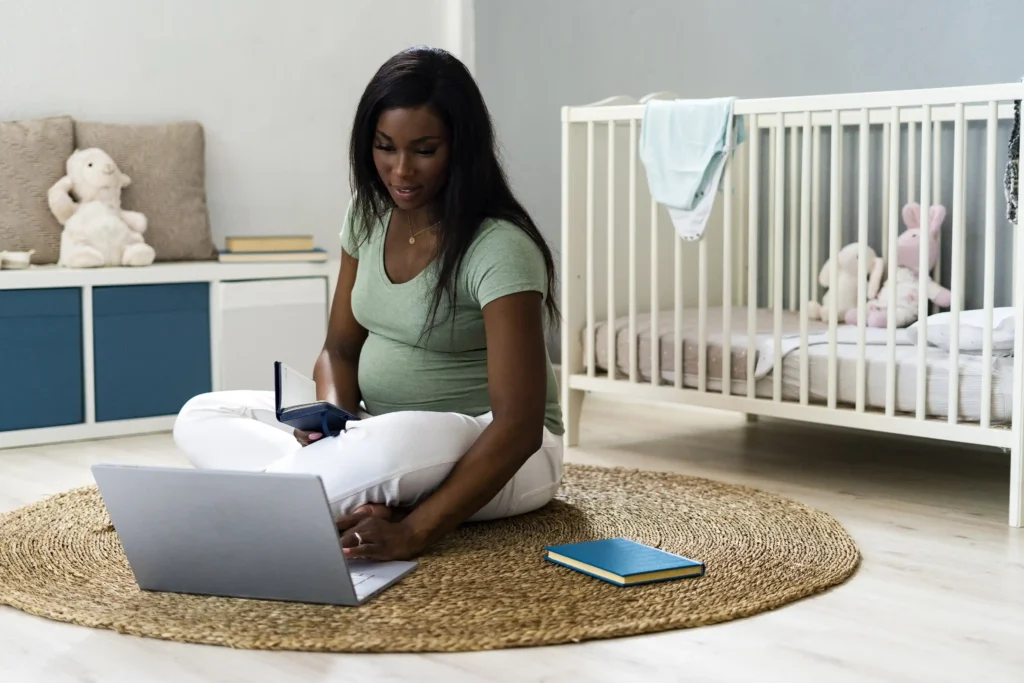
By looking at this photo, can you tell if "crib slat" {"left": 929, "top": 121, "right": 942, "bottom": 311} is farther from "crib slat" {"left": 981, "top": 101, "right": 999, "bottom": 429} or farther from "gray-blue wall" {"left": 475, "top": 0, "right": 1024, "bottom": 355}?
"crib slat" {"left": 981, "top": 101, "right": 999, "bottom": 429}

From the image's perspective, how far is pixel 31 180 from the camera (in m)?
3.19

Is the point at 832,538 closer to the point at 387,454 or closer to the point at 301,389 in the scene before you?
the point at 387,454

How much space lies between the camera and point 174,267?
3.19 m

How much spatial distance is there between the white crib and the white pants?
76 centimetres

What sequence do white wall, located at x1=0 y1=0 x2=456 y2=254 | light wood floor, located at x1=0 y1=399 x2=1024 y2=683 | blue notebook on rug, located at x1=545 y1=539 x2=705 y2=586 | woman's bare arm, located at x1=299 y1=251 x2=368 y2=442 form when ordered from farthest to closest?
white wall, located at x1=0 y1=0 x2=456 y2=254
woman's bare arm, located at x1=299 y1=251 x2=368 y2=442
blue notebook on rug, located at x1=545 y1=539 x2=705 y2=586
light wood floor, located at x1=0 y1=399 x2=1024 y2=683

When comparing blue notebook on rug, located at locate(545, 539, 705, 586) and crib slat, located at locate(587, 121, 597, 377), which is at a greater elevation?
crib slat, located at locate(587, 121, 597, 377)

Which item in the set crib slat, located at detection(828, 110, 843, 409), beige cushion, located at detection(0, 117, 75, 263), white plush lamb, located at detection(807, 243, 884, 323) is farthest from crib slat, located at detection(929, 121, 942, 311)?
beige cushion, located at detection(0, 117, 75, 263)

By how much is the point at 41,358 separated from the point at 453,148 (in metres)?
1.60

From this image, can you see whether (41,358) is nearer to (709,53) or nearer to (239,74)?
(239,74)

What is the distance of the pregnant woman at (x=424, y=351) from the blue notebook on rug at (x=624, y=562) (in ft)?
0.47

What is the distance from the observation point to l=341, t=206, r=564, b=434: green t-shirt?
72.5 inches

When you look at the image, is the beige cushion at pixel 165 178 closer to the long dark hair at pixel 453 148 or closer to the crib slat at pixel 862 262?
the long dark hair at pixel 453 148

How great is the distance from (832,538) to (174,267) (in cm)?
190

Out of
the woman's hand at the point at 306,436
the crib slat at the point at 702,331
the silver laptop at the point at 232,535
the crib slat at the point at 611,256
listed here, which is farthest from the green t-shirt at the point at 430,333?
the crib slat at the point at 611,256
